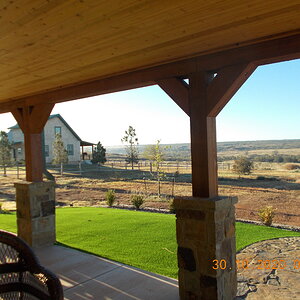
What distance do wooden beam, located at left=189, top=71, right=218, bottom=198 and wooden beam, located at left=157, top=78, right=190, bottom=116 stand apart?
74mm

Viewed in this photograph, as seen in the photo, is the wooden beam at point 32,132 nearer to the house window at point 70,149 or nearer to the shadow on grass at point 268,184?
the shadow on grass at point 268,184

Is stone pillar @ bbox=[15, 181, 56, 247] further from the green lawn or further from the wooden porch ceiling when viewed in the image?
the wooden porch ceiling

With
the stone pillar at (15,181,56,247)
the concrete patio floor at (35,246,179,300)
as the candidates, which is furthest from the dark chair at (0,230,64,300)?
the stone pillar at (15,181,56,247)

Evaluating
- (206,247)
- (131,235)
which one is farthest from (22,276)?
(131,235)

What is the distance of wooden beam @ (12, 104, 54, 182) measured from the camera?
514 centimetres

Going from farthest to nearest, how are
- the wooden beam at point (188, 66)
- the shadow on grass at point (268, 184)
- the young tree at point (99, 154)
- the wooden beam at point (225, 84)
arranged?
the young tree at point (99, 154), the shadow on grass at point (268, 184), the wooden beam at point (225, 84), the wooden beam at point (188, 66)

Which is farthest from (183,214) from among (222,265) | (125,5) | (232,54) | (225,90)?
(125,5)

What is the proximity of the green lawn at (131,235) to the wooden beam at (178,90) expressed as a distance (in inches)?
93.1

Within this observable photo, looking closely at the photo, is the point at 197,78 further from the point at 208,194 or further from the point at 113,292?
the point at 113,292

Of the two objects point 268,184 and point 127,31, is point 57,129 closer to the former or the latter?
point 268,184

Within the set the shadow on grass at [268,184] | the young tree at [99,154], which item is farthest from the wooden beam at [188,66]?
the young tree at [99,154]

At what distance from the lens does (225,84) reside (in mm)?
2828

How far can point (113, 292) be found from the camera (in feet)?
11.9

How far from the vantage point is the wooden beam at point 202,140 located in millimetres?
3021
